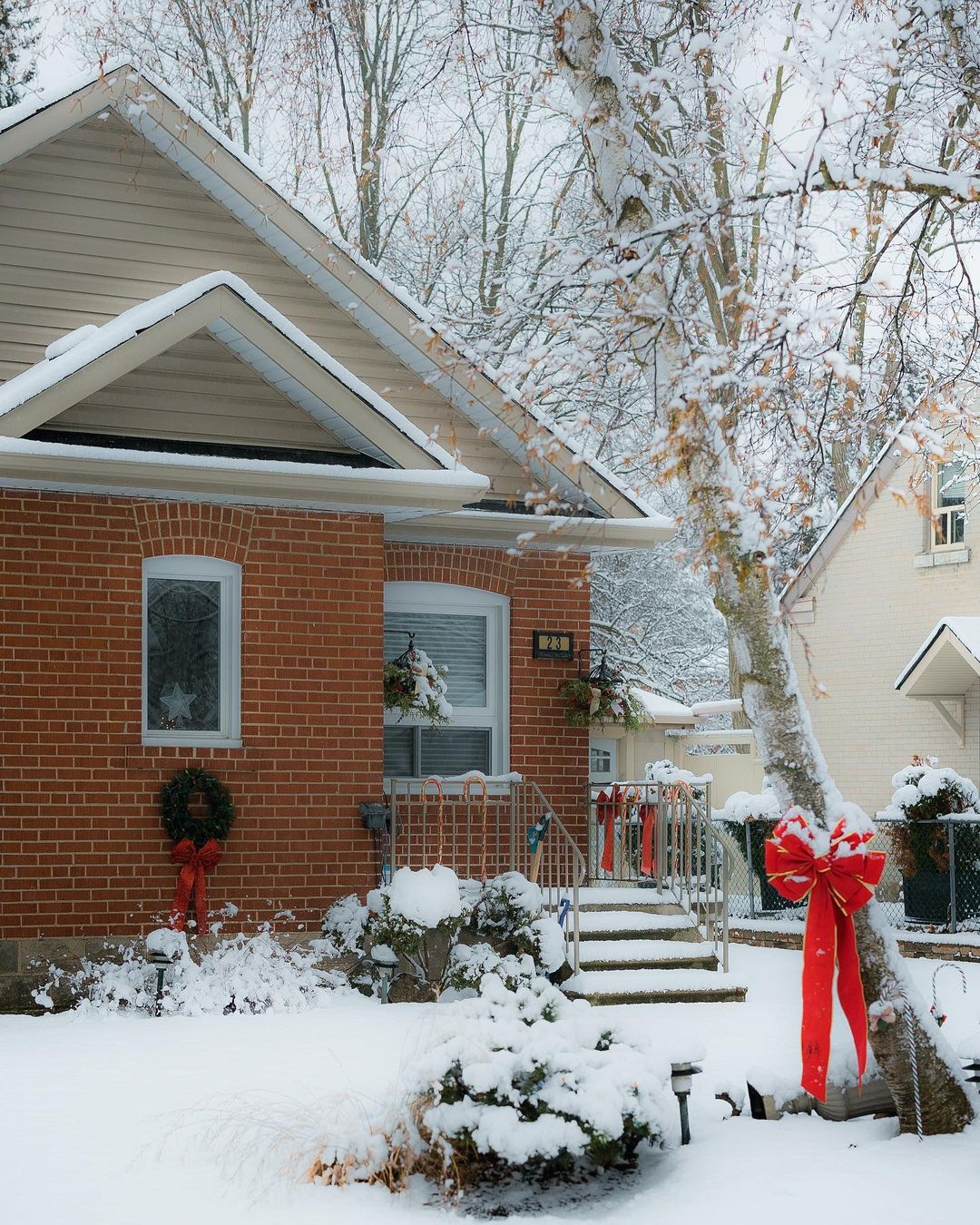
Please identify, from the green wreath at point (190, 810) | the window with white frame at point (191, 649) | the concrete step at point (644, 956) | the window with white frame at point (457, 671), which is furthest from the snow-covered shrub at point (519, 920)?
the window with white frame at point (191, 649)

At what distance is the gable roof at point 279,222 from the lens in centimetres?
1159


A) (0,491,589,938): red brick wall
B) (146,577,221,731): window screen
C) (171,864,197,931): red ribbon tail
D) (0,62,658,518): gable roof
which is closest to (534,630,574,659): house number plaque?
(0,62,658,518): gable roof

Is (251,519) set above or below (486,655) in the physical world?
above

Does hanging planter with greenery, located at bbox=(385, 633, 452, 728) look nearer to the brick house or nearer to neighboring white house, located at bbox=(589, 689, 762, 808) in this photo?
the brick house

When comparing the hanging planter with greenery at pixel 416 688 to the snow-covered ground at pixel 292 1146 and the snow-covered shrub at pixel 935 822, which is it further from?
the snow-covered shrub at pixel 935 822

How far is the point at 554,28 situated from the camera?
286 inches

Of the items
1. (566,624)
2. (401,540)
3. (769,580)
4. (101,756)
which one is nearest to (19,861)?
(101,756)

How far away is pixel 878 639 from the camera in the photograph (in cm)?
2202

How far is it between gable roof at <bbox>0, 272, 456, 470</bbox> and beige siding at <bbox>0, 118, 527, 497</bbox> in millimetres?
415

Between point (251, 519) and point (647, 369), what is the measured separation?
453 centimetres

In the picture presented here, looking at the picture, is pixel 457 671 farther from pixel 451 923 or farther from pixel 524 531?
pixel 451 923

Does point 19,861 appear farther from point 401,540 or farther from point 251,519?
point 401,540

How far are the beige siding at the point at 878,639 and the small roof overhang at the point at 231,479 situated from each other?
36.6 feet

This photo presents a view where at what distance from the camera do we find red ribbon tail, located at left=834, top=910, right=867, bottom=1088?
257 inches
